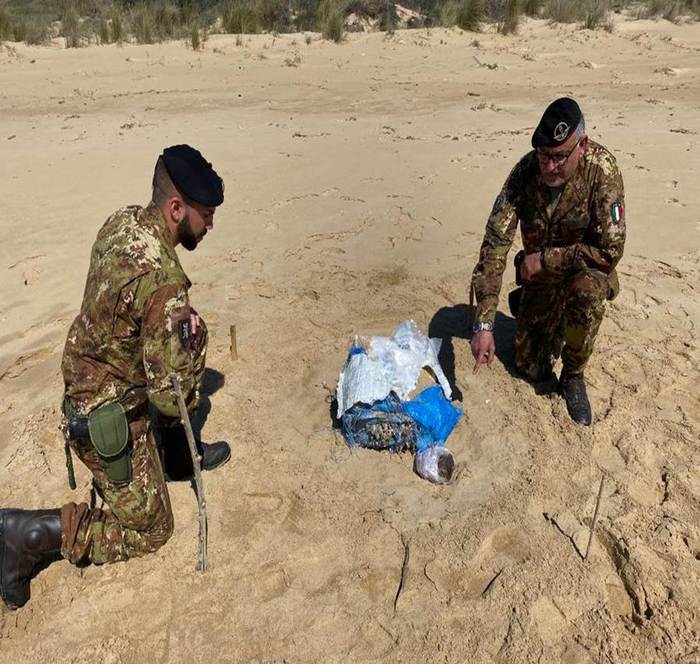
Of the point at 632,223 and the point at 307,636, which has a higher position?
the point at 632,223

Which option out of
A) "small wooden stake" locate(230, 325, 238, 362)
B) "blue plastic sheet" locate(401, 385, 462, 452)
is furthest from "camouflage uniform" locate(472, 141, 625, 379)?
"small wooden stake" locate(230, 325, 238, 362)

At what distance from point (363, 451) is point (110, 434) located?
4.39 feet

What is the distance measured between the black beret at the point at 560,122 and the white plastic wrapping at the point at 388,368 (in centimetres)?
127

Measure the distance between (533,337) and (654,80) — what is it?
890cm

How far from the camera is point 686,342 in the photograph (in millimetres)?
4059

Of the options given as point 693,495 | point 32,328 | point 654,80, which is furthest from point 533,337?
point 654,80

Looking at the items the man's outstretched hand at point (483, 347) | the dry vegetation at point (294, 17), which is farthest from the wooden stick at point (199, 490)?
the dry vegetation at point (294, 17)

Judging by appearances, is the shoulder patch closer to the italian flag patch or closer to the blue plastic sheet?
the blue plastic sheet

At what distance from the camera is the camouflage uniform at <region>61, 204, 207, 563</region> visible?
2311 millimetres

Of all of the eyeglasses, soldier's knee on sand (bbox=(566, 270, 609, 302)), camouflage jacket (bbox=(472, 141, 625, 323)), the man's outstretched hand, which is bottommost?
the man's outstretched hand

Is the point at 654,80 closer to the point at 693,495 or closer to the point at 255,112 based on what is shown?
the point at 255,112

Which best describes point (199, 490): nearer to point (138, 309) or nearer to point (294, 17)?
point (138, 309)

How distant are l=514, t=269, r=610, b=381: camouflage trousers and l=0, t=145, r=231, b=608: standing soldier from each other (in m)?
1.95

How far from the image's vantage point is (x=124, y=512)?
8.63ft
